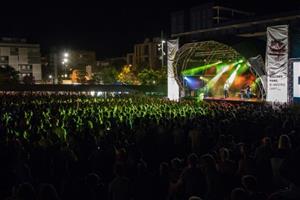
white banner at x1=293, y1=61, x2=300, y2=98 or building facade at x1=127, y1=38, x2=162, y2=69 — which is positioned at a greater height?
building facade at x1=127, y1=38, x2=162, y2=69

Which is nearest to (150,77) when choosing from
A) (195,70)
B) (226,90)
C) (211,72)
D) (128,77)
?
(128,77)

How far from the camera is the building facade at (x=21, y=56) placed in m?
78.1

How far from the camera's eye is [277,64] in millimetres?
26359

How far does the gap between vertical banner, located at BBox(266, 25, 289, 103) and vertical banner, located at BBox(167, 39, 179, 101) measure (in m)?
11.4

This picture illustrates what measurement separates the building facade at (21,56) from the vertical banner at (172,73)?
47.8 metres

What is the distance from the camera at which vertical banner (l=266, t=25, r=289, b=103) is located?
25.9 m

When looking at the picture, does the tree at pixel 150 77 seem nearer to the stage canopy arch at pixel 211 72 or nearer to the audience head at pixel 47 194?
the stage canopy arch at pixel 211 72

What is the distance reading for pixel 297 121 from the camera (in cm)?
1328

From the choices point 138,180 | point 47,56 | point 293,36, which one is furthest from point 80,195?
point 47,56

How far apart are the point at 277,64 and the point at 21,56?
62.9 m

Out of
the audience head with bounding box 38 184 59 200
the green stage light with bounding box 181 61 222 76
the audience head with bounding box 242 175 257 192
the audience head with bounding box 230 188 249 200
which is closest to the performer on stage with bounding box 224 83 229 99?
the green stage light with bounding box 181 61 222 76

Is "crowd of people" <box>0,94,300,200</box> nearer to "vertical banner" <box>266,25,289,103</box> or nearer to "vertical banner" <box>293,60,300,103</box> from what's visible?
"vertical banner" <box>293,60,300,103</box>

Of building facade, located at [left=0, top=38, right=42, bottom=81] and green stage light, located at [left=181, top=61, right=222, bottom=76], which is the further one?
building facade, located at [left=0, top=38, right=42, bottom=81]

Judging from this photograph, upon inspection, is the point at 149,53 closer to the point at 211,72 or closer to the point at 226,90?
the point at 211,72
